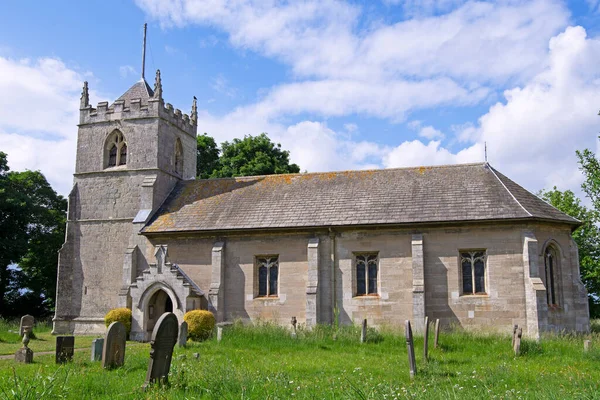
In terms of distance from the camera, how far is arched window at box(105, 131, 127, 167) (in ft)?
105

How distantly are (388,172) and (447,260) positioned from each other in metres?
6.23

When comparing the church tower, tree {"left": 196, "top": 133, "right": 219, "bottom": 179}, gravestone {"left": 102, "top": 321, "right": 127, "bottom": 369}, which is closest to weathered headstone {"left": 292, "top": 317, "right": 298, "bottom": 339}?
gravestone {"left": 102, "top": 321, "right": 127, "bottom": 369}

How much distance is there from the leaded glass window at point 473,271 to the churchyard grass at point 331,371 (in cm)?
316

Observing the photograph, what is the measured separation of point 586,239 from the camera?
1615 inches

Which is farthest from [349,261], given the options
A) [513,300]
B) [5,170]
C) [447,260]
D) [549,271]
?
[5,170]

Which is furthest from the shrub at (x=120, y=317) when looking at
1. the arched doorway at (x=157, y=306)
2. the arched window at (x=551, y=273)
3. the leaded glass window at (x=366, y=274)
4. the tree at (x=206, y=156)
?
the tree at (x=206, y=156)

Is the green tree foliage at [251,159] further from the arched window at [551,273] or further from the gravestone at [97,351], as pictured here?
the gravestone at [97,351]

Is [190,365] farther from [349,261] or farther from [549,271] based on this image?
[549,271]

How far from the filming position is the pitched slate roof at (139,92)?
3293cm

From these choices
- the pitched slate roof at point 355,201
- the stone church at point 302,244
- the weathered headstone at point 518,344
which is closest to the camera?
the weathered headstone at point 518,344

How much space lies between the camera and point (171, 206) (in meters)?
30.7

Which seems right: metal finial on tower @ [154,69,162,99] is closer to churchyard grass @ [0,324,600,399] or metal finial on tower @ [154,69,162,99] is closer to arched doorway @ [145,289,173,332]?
arched doorway @ [145,289,173,332]

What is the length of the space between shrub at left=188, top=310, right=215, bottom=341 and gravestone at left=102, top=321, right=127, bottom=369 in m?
8.76

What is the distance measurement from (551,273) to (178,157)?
20787mm
